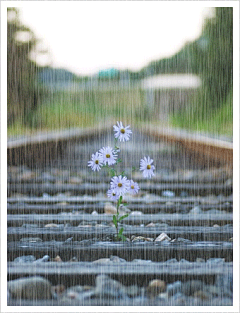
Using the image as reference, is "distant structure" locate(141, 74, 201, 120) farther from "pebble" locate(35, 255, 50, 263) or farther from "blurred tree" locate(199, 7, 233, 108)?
"pebble" locate(35, 255, 50, 263)

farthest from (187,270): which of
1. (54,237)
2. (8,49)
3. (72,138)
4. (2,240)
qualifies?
(8,49)

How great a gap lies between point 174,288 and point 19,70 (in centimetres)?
126

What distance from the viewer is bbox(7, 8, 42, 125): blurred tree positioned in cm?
216

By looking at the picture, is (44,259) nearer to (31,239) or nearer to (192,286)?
(31,239)

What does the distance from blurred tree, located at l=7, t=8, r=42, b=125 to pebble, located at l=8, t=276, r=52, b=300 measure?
80 centimetres

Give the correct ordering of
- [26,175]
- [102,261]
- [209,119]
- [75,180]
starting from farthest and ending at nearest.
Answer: [75,180] < [209,119] < [26,175] < [102,261]

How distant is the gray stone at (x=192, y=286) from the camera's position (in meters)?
1.77

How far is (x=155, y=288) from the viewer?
1.76 meters

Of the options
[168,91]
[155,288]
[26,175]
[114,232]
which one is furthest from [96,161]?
[168,91]

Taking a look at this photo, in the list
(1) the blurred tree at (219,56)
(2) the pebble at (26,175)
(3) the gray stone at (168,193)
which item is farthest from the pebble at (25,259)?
(1) the blurred tree at (219,56)

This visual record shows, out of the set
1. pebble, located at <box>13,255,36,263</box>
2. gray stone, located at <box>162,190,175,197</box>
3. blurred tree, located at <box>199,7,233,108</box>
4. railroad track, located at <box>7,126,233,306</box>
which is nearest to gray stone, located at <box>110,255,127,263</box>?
railroad track, located at <box>7,126,233,306</box>

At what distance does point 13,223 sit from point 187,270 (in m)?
0.87

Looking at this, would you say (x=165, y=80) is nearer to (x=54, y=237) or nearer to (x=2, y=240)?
(x=54, y=237)

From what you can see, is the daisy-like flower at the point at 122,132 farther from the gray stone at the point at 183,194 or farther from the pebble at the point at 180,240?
the gray stone at the point at 183,194
